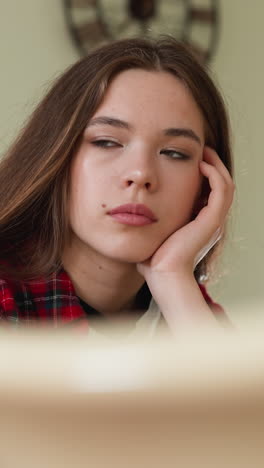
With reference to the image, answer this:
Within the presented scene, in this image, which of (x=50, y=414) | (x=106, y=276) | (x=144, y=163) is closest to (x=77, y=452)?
(x=50, y=414)

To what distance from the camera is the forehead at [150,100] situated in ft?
3.23

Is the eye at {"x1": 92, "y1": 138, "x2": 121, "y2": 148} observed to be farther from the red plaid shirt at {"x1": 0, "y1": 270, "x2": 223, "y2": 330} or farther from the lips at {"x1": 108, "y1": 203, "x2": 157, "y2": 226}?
→ the red plaid shirt at {"x1": 0, "y1": 270, "x2": 223, "y2": 330}

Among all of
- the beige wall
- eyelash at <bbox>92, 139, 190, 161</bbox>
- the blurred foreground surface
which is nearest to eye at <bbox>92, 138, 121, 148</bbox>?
eyelash at <bbox>92, 139, 190, 161</bbox>

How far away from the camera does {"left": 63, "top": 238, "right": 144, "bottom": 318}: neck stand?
3.48 feet

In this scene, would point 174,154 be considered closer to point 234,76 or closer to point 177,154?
point 177,154

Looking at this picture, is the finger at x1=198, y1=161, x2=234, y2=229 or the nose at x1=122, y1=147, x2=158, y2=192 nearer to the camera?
the nose at x1=122, y1=147, x2=158, y2=192

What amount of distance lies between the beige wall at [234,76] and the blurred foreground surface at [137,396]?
208 centimetres

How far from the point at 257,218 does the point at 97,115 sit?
1.74 m

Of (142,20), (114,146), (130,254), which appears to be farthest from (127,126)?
(142,20)

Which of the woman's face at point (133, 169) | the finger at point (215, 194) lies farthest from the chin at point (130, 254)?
the finger at point (215, 194)

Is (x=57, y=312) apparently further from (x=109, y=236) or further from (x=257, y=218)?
(x=257, y=218)

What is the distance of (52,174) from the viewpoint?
103 centimetres

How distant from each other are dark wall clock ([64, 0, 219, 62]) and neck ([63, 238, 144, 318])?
1273 millimetres

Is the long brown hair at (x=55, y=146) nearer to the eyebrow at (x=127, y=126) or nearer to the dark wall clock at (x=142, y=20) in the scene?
the eyebrow at (x=127, y=126)
